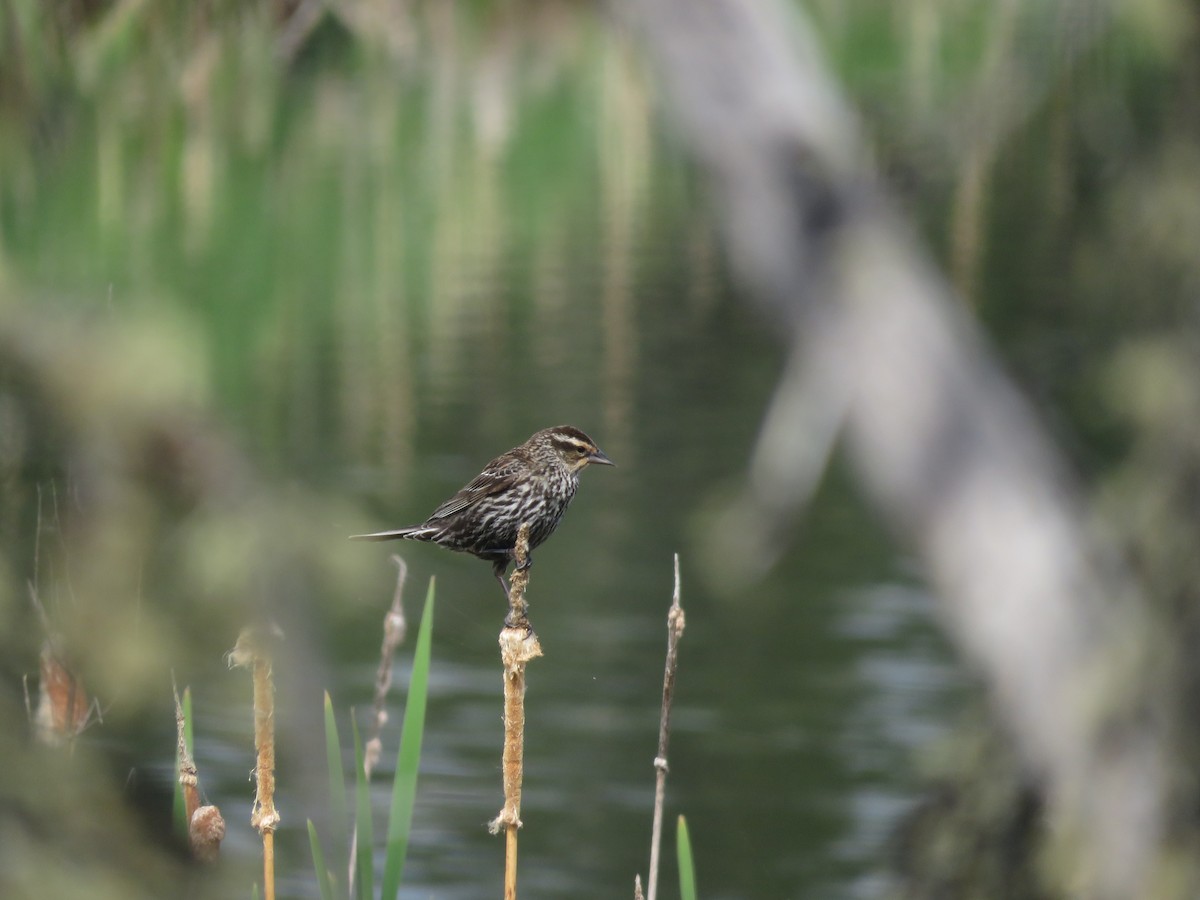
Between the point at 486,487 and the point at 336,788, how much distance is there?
1.17 ft

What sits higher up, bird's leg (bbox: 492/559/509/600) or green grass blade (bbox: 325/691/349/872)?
bird's leg (bbox: 492/559/509/600)

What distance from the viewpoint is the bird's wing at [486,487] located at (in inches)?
73.6

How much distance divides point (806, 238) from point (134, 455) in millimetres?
1516

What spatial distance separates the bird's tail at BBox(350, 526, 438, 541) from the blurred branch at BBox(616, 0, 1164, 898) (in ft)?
4.57

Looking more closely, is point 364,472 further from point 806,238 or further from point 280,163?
point 806,238

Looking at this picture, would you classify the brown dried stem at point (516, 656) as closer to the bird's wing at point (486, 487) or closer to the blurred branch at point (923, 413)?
the bird's wing at point (486, 487)

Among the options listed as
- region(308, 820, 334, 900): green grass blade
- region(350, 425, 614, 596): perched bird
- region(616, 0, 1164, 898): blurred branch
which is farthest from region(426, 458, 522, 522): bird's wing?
region(616, 0, 1164, 898): blurred branch

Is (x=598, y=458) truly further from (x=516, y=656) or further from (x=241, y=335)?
(x=241, y=335)

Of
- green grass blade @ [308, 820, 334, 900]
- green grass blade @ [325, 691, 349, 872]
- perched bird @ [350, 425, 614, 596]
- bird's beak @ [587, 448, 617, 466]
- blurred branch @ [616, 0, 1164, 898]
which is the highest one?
blurred branch @ [616, 0, 1164, 898]

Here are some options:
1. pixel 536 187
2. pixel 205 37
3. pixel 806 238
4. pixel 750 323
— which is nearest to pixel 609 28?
pixel 806 238

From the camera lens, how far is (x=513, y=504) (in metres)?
1.91

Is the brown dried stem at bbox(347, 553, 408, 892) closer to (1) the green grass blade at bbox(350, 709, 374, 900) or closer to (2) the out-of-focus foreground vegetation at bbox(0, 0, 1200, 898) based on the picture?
(1) the green grass blade at bbox(350, 709, 374, 900)

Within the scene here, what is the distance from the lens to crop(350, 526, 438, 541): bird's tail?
164 centimetres

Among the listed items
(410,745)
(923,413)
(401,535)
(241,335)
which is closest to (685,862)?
(410,745)
